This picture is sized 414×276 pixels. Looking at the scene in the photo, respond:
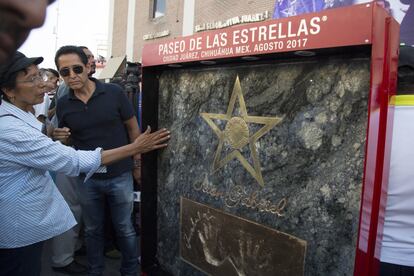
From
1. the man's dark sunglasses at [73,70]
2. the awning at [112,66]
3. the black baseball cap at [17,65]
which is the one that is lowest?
the black baseball cap at [17,65]

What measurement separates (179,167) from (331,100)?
0.89 meters

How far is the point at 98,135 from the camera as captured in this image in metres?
2.69

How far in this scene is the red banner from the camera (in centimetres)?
113

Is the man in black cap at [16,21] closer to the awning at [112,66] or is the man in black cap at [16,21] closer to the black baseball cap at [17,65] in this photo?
the black baseball cap at [17,65]

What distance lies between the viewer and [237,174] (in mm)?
1655

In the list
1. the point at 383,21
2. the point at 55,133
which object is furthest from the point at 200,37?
the point at 55,133

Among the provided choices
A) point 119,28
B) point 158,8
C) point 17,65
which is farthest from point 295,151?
point 119,28

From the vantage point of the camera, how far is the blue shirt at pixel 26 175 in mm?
1785

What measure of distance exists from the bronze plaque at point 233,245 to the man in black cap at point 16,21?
45.8 inches

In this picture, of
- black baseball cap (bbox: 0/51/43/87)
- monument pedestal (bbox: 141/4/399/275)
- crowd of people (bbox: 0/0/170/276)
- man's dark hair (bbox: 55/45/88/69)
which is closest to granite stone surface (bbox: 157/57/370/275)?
monument pedestal (bbox: 141/4/399/275)

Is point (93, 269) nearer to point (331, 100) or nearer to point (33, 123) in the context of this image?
point (33, 123)

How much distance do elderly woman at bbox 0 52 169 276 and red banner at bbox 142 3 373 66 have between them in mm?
495

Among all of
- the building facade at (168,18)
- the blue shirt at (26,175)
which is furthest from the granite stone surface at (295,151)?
the building facade at (168,18)

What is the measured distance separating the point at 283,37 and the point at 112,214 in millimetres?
1938
